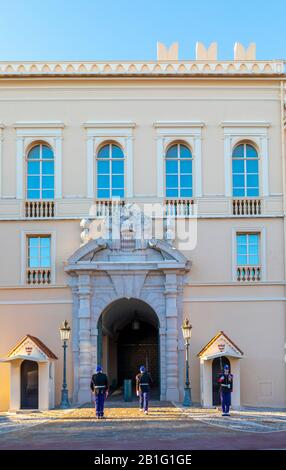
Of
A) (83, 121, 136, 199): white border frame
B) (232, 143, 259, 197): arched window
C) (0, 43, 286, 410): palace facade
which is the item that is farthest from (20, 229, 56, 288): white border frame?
(232, 143, 259, 197): arched window

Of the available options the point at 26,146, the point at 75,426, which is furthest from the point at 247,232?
the point at 75,426

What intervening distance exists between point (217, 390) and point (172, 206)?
21.7 feet

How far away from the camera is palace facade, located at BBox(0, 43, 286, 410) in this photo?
29.8 meters

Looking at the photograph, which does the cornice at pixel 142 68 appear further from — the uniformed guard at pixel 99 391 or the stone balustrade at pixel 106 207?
the uniformed guard at pixel 99 391

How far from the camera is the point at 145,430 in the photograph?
68.0 ft

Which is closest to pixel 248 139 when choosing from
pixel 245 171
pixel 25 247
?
pixel 245 171

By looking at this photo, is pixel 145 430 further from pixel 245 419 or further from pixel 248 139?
pixel 248 139

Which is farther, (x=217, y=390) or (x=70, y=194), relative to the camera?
(x=70, y=194)

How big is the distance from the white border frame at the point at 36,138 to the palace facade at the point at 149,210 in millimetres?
37

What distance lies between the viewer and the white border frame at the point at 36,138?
3077 centimetres

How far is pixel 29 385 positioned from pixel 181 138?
1004 cm

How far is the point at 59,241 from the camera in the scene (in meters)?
30.4

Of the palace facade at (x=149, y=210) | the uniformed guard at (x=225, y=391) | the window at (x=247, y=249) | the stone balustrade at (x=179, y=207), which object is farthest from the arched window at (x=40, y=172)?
the uniformed guard at (x=225, y=391)

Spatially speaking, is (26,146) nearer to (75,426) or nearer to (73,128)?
(73,128)
